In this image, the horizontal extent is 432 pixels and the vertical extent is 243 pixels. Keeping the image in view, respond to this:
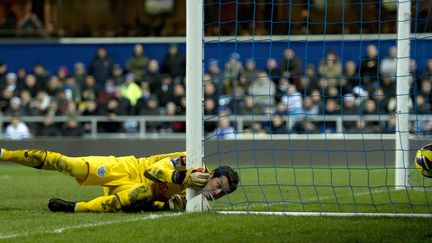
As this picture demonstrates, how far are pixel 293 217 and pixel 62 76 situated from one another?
1590 centimetres

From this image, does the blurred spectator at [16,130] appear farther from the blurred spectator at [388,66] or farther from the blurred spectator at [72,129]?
the blurred spectator at [388,66]

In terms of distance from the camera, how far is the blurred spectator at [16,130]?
2148 cm

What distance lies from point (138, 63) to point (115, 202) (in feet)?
48.4

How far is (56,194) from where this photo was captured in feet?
38.4

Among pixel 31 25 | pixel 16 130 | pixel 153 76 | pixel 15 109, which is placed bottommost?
pixel 16 130

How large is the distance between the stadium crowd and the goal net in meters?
0.05

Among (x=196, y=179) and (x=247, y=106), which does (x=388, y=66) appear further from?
(x=196, y=179)

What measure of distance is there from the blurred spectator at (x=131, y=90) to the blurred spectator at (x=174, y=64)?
0.94 m

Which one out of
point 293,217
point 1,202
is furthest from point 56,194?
point 293,217

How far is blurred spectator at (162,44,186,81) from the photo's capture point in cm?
2300

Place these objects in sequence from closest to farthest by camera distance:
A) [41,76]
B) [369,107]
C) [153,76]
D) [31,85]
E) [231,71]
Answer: [231,71], [369,107], [153,76], [31,85], [41,76]

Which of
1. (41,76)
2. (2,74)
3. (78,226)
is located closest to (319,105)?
(41,76)

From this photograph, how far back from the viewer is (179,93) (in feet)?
71.4

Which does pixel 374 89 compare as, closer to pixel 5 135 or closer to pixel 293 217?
pixel 5 135
